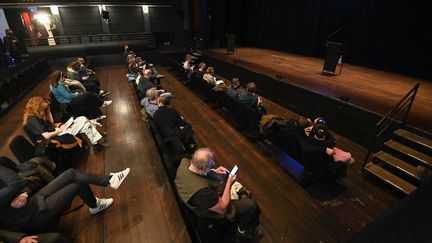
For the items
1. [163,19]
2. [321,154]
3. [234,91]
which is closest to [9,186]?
[321,154]

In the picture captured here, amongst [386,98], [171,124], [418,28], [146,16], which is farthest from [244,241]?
[146,16]

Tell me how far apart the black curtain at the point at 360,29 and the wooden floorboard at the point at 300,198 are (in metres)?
4.29

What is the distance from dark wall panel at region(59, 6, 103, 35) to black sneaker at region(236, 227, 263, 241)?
49.9 feet

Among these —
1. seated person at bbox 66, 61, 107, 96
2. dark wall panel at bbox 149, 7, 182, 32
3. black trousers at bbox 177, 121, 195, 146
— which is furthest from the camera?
dark wall panel at bbox 149, 7, 182, 32

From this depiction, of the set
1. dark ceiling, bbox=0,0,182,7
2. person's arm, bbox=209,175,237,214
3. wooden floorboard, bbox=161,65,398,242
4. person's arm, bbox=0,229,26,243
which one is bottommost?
wooden floorboard, bbox=161,65,398,242

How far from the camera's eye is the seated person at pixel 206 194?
1.88 metres

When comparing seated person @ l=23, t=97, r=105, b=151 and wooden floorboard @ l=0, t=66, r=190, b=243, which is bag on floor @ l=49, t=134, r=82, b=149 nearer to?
seated person @ l=23, t=97, r=105, b=151

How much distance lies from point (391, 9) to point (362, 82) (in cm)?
294

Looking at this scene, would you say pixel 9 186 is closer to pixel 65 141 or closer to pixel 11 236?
pixel 11 236

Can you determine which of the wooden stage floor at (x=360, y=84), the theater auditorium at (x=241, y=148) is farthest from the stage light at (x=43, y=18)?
the wooden stage floor at (x=360, y=84)

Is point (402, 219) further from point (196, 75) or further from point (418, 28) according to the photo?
point (418, 28)

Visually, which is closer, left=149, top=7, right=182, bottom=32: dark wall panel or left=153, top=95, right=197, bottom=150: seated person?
left=153, top=95, right=197, bottom=150: seated person

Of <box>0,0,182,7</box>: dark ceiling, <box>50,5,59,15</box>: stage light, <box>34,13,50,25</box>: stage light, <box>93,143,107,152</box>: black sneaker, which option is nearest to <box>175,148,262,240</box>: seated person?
<box>93,143,107,152</box>: black sneaker

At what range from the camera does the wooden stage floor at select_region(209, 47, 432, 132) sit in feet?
13.6
